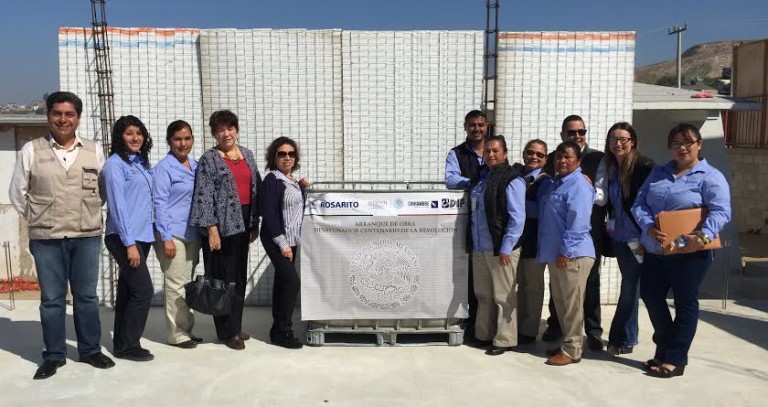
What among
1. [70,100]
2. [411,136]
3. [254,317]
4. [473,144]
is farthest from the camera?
[411,136]

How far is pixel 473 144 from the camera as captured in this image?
523cm

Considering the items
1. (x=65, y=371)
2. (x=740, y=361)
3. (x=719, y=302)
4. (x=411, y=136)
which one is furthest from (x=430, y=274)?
(x=719, y=302)

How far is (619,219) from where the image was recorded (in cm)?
466

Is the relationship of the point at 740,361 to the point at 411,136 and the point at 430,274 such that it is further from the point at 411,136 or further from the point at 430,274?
the point at 411,136

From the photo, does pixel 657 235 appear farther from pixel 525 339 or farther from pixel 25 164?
pixel 25 164

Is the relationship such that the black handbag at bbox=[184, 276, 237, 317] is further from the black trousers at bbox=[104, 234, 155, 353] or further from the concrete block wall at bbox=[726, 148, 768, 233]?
the concrete block wall at bbox=[726, 148, 768, 233]

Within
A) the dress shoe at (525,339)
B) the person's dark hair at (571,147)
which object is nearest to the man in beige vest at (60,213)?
the dress shoe at (525,339)

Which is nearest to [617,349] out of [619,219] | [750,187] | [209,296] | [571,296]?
[571,296]

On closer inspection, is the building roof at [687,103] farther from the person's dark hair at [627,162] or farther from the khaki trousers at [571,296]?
the khaki trousers at [571,296]

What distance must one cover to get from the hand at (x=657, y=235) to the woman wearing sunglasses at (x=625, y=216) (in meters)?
0.26

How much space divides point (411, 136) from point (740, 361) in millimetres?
3514

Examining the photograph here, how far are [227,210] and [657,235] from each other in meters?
3.09

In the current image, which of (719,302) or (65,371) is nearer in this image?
(65,371)

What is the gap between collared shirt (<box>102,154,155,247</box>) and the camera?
176 inches
